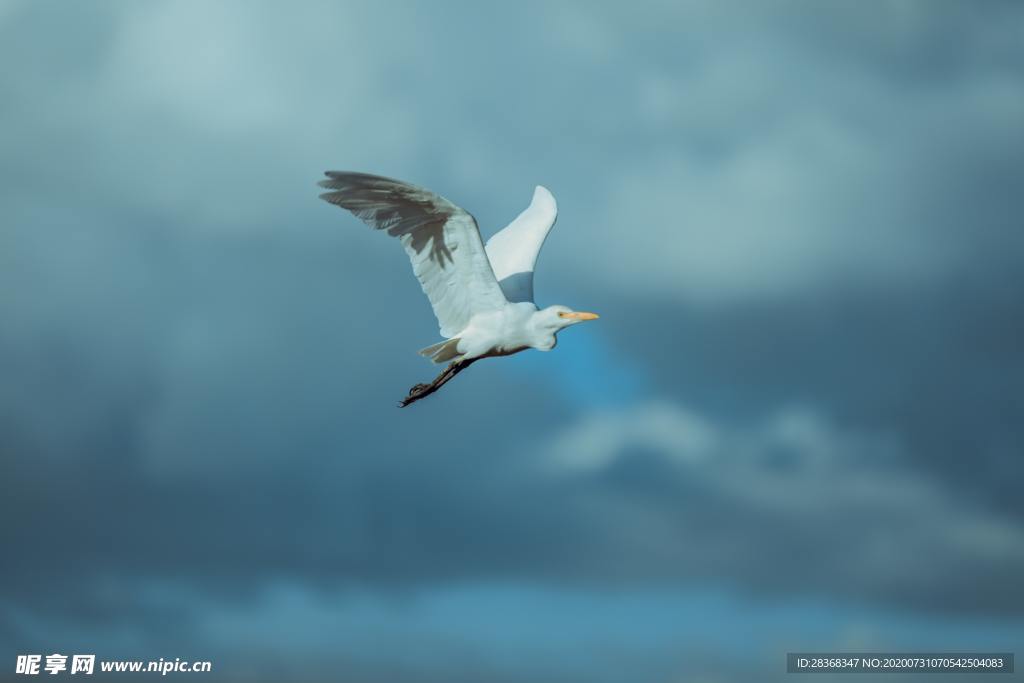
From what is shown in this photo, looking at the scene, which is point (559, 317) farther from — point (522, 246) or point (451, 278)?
point (522, 246)

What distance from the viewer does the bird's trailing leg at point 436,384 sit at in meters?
36.4

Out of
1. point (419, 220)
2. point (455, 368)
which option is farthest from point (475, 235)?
point (455, 368)

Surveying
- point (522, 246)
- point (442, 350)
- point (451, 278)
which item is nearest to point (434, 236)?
point (451, 278)

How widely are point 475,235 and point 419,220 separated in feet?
4.97

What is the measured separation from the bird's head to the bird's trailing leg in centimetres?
246

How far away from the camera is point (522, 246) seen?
4128cm

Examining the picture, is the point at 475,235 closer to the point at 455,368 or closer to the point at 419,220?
the point at 419,220

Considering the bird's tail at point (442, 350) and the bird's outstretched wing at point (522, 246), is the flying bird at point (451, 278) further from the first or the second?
the bird's outstretched wing at point (522, 246)

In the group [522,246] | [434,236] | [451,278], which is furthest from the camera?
[522,246]

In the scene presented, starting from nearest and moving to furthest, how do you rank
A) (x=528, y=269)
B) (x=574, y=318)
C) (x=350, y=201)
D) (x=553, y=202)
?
(x=350, y=201) < (x=574, y=318) < (x=528, y=269) < (x=553, y=202)

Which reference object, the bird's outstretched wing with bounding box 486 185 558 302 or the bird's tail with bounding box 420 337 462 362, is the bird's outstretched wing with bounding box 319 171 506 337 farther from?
the bird's outstretched wing with bounding box 486 185 558 302

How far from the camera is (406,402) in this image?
36.5m

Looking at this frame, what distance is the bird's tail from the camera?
35.8 m

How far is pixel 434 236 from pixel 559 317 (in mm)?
4011
